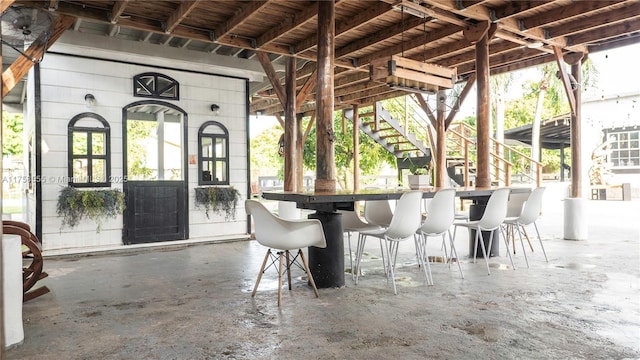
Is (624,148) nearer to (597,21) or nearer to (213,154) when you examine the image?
(597,21)

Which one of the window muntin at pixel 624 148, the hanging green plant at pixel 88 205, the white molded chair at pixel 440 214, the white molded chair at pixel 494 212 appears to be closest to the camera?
the white molded chair at pixel 440 214

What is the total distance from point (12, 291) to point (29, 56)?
144 inches

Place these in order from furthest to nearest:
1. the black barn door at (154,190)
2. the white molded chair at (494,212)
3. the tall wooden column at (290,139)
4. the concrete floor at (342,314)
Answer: the tall wooden column at (290,139) < the black barn door at (154,190) < the white molded chair at (494,212) < the concrete floor at (342,314)

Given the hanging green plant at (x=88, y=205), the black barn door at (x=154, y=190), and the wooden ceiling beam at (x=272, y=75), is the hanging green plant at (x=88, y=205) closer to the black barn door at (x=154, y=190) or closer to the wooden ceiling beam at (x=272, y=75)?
the black barn door at (x=154, y=190)

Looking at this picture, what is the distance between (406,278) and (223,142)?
4.25m

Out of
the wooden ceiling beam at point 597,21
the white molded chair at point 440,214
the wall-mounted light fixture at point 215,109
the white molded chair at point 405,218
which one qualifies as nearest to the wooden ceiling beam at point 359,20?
the wall-mounted light fixture at point 215,109

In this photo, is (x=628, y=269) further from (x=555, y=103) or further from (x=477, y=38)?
(x=555, y=103)

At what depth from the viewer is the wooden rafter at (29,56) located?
509 cm

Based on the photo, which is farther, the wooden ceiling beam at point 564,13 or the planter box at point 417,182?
the wooden ceiling beam at point 564,13

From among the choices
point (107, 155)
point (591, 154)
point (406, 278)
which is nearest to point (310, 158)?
point (107, 155)

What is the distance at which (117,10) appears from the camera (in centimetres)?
525

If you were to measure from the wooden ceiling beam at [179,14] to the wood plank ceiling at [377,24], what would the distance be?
Result: 0.04 ft

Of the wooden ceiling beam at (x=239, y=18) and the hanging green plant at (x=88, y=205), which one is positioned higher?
the wooden ceiling beam at (x=239, y=18)

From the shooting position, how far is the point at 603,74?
57.0ft
